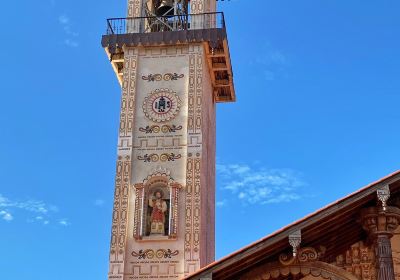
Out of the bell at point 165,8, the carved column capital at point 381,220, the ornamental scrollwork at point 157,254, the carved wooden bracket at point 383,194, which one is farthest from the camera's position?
the bell at point 165,8

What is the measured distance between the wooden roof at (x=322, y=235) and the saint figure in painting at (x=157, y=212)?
457 inches

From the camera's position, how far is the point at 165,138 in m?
25.3

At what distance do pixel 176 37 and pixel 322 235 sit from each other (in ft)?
49.6

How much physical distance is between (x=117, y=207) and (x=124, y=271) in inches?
88.0

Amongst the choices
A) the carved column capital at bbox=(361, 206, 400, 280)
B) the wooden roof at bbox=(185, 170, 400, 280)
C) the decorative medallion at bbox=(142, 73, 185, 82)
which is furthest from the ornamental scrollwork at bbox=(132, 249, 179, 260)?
the carved column capital at bbox=(361, 206, 400, 280)

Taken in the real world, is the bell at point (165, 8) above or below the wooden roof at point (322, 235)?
above

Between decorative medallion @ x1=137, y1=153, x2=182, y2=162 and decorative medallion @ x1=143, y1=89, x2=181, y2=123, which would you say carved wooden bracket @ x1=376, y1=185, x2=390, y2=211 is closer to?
decorative medallion @ x1=137, y1=153, x2=182, y2=162

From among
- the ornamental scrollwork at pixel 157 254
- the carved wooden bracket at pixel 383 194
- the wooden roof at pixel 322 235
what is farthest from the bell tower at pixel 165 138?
the carved wooden bracket at pixel 383 194

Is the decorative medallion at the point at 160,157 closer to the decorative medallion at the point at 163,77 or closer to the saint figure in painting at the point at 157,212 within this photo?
the saint figure in painting at the point at 157,212

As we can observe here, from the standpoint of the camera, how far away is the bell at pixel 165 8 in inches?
1138

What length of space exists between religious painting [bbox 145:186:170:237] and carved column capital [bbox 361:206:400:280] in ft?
39.3

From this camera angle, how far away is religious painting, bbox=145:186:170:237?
79.1 feet

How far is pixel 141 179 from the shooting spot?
81.4ft

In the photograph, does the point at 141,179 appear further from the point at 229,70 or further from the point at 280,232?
the point at 280,232
